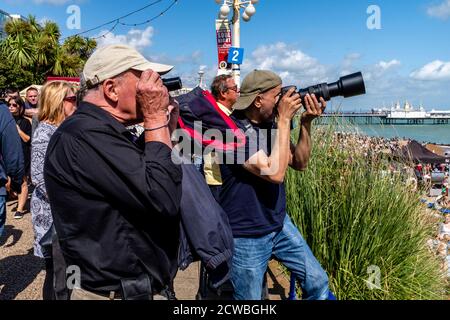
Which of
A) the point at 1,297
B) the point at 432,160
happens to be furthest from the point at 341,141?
the point at 432,160

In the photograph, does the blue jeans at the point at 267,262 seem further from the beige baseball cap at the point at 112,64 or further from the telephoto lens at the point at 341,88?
the beige baseball cap at the point at 112,64

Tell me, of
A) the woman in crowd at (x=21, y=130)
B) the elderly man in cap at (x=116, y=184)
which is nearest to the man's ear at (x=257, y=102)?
the elderly man in cap at (x=116, y=184)

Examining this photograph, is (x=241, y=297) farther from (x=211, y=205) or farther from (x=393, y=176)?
(x=393, y=176)

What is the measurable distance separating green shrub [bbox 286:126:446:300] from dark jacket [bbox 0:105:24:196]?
2486mm

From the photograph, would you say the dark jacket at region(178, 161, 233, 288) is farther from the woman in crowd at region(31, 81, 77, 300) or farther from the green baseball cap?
the woman in crowd at region(31, 81, 77, 300)

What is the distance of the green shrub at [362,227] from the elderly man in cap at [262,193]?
0.92m

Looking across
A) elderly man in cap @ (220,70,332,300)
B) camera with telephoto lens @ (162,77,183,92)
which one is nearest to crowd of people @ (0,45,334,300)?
camera with telephoto lens @ (162,77,183,92)

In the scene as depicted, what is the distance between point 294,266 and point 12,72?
97.2ft

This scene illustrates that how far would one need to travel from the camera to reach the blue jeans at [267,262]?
2.47 m

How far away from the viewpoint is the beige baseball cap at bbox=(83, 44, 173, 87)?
64.1 inches

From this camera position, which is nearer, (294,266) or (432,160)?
(294,266)

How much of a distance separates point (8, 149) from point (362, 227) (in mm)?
3098
